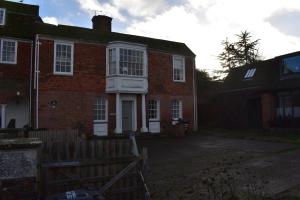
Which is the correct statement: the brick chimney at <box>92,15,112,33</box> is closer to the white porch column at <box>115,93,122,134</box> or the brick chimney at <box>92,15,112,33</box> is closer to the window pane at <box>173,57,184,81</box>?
the window pane at <box>173,57,184,81</box>

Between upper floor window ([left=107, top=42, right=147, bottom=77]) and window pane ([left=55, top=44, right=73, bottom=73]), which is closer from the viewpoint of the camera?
window pane ([left=55, top=44, right=73, bottom=73])

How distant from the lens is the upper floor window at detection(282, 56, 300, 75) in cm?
2377

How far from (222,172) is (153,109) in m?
14.2

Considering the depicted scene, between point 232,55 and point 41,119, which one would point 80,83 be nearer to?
point 41,119

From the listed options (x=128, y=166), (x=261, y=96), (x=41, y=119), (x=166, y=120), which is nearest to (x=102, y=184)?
(x=128, y=166)

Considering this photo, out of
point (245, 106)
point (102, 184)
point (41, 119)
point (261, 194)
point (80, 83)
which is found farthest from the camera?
point (245, 106)

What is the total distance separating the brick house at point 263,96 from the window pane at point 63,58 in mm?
15215

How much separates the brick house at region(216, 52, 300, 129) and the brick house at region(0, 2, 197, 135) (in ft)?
22.1

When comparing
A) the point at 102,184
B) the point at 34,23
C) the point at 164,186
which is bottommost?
the point at 164,186

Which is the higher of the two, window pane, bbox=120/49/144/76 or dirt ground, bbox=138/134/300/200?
window pane, bbox=120/49/144/76

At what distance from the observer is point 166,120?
2408cm

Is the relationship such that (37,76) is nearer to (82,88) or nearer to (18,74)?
(18,74)

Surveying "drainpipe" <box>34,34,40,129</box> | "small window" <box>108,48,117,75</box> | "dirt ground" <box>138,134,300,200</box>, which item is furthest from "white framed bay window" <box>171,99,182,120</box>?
"drainpipe" <box>34,34,40,129</box>

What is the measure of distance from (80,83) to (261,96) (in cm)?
1449
